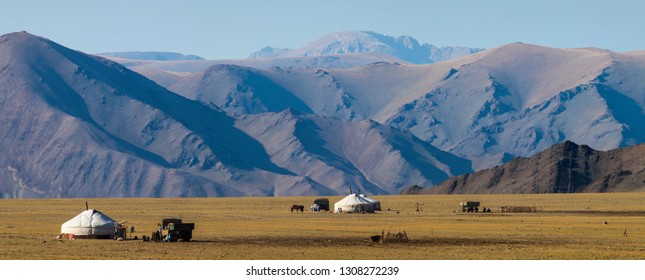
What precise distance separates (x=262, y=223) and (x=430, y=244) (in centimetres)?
3420

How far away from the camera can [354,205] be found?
445 feet

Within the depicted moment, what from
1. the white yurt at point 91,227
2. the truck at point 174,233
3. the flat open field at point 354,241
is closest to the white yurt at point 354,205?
the flat open field at point 354,241

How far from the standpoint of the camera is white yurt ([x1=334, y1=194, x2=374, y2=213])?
135m

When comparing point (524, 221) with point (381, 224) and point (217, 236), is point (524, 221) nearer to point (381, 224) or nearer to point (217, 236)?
point (381, 224)

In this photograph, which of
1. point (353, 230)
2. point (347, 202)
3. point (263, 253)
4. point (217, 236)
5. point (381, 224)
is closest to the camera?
point (263, 253)

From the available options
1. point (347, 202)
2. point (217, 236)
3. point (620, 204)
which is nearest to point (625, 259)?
point (217, 236)

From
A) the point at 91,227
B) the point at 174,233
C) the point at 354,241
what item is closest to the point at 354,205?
the point at 354,241

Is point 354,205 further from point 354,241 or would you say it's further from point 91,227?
point 91,227

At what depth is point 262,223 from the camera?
4122 inches

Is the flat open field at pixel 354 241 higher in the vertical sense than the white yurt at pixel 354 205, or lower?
higher

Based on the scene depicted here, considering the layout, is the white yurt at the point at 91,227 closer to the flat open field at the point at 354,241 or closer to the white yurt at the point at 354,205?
the flat open field at the point at 354,241

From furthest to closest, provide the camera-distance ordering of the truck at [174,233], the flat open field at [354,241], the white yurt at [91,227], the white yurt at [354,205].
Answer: the white yurt at [354,205], the white yurt at [91,227], the truck at [174,233], the flat open field at [354,241]

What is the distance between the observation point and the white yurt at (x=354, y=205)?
13538 cm

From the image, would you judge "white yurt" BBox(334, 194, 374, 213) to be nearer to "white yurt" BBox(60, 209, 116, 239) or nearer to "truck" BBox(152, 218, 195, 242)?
"white yurt" BBox(60, 209, 116, 239)
